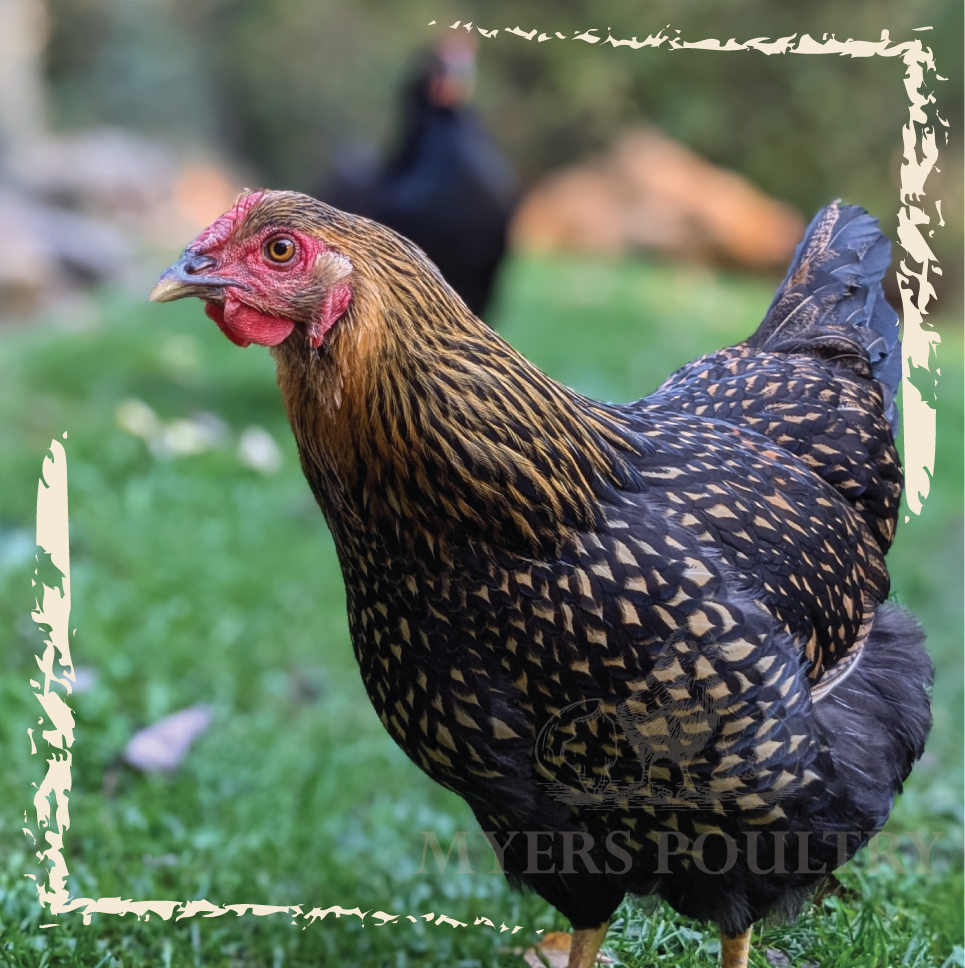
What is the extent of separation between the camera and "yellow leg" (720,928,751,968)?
7.25 feet

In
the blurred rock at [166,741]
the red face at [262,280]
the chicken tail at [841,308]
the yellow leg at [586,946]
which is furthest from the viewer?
the blurred rock at [166,741]

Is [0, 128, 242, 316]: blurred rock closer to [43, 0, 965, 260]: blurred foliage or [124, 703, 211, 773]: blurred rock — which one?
[43, 0, 965, 260]: blurred foliage

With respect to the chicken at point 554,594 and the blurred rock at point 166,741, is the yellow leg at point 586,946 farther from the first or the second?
the blurred rock at point 166,741

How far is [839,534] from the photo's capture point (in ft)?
7.61

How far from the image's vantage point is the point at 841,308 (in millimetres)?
2857

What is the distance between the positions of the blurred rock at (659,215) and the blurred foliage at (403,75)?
1361mm

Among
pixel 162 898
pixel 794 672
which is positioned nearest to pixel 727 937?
pixel 794 672

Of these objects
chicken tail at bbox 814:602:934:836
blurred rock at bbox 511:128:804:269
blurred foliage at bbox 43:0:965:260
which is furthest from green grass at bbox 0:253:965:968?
blurred foliage at bbox 43:0:965:260

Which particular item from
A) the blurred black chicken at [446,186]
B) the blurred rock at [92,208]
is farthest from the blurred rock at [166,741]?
the blurred rock at [92,208]

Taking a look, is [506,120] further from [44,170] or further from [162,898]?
[162,898]

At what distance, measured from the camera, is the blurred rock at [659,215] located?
13953 millimetres

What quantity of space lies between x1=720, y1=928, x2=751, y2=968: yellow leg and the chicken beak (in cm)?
154

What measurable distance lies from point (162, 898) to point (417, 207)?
4.62 metres

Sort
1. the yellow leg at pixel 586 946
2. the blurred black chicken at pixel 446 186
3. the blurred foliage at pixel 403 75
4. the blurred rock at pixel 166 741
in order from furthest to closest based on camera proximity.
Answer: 1. the blurred foliage at pixel 403 75
2. the blurred black chicken at pixel 446 186
3. the blurred rock at pixel 166 741
4. the yellow leg at pixel 586 946
